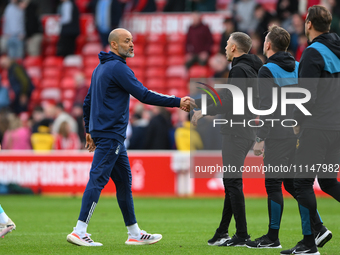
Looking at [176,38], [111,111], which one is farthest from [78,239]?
[176,38]

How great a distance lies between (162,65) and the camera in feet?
65.8

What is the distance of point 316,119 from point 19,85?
1470cm

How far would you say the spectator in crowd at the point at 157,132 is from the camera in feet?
48.9

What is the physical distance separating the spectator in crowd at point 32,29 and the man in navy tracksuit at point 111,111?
14.7m

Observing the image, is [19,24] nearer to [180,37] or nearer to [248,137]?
[180,37]

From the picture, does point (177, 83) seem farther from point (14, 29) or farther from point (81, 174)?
point (14, 29)

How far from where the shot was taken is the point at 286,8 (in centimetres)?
1717

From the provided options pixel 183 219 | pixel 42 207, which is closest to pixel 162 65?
pixel 42 207

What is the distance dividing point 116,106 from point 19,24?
1534cm

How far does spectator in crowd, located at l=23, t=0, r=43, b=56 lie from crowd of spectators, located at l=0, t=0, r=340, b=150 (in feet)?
0.12

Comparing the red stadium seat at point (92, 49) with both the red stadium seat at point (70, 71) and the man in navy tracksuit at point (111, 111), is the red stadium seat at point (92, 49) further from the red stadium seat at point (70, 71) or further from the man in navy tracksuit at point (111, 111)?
the man in navy tracksuit at point (111, 111)

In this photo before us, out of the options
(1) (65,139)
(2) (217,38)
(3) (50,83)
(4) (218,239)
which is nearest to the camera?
(4) (218,239)

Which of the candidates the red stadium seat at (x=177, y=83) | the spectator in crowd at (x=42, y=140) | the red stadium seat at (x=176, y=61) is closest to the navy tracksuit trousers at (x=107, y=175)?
the spectator in crowd at (x=42, y=140)

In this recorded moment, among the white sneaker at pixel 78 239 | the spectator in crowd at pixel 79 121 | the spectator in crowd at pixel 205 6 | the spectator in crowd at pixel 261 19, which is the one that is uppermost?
the spectator in crowd at pixel 205 6
